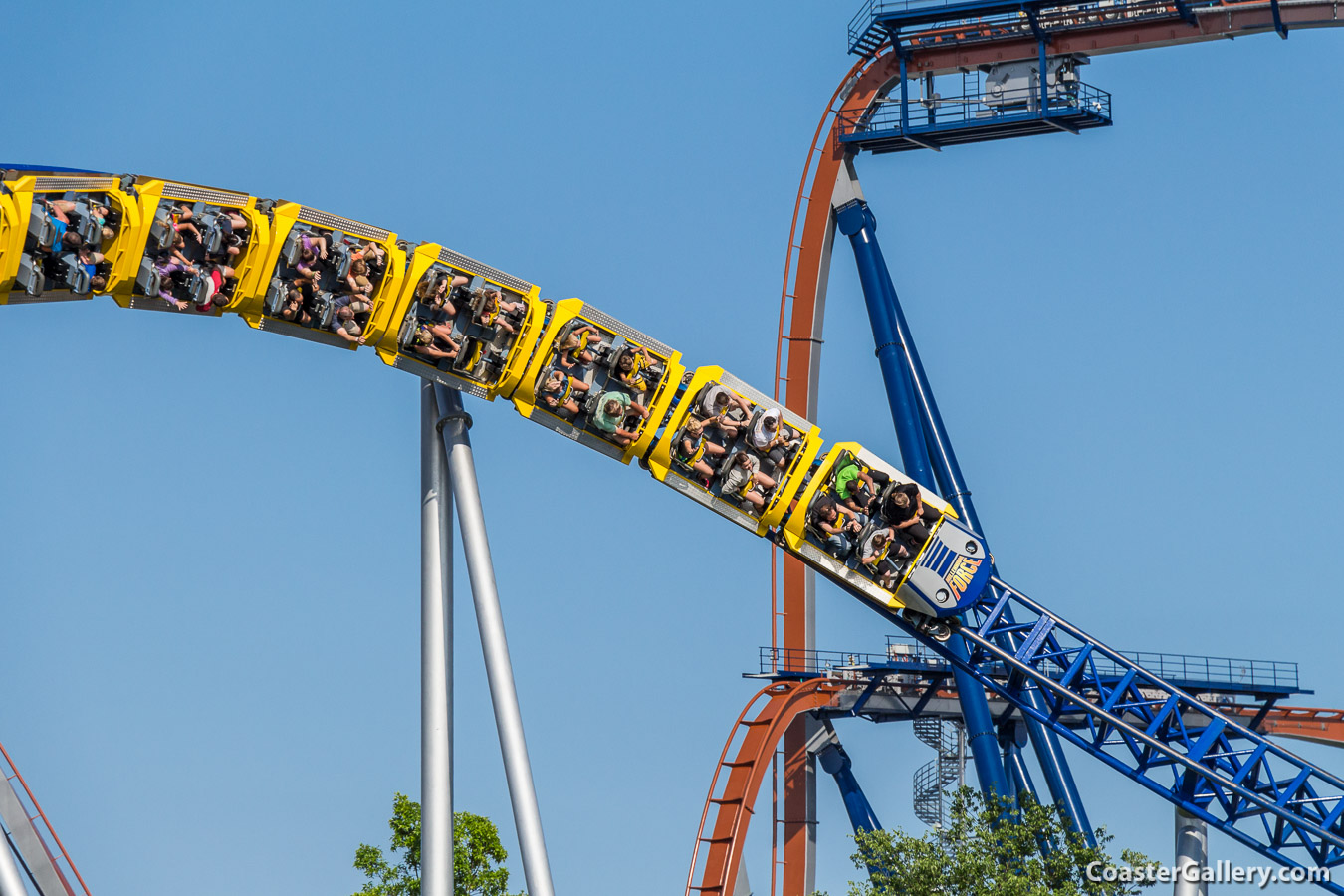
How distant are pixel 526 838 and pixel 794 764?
14244mm

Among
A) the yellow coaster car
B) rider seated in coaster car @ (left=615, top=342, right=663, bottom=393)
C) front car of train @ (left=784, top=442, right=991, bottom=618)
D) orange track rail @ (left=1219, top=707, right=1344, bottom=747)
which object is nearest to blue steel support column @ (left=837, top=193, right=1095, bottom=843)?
orange track rail @ (left=1219, top=707, right=1344, bottom=747)

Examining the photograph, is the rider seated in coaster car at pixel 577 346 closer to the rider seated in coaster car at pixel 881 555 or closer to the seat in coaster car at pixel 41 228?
the rider seated in coaster car at pixel 881 555

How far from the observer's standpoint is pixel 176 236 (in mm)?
17828

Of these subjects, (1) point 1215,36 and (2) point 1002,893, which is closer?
(2) point 1002,893

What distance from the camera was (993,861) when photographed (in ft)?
72.0

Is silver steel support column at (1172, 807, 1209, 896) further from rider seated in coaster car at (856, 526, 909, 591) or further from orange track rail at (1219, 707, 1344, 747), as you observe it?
orange track rail at (1219, 707, 1344, 747)

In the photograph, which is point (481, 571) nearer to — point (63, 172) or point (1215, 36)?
point (63, 172)

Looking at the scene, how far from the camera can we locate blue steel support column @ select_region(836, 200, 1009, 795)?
2773 cm

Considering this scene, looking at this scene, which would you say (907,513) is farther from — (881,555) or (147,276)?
(147,276)

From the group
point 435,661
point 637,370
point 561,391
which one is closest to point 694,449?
point 637,370

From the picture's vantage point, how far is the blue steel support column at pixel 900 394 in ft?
91.0

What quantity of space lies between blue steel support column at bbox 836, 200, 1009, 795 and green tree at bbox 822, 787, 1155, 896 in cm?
441

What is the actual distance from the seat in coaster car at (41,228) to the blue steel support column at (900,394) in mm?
13566

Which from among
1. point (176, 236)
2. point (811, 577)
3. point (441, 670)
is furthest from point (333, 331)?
point (811, 577)
